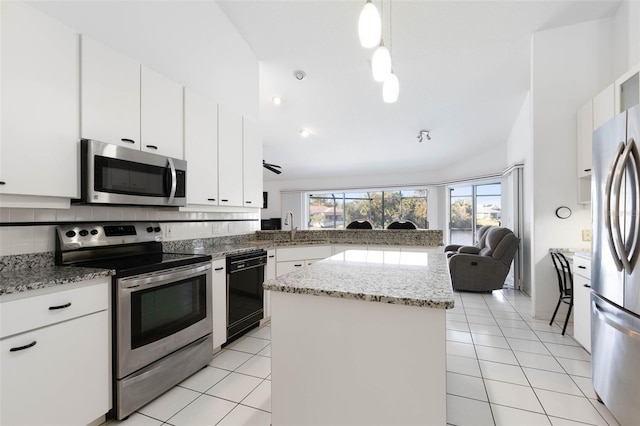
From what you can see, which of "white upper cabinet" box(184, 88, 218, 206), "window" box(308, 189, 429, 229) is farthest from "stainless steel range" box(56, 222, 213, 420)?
"window" box(308, 189, 429, 229)

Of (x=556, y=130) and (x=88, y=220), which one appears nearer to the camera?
(x=88, y=220)

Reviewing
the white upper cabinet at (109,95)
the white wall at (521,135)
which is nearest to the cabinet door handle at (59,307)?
the white upper cabinet at (109,95)

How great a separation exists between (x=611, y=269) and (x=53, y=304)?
291 centimetres

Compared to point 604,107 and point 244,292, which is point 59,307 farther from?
point 604,107

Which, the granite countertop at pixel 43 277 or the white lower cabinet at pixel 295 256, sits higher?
the granite countertop at pixel 43 277

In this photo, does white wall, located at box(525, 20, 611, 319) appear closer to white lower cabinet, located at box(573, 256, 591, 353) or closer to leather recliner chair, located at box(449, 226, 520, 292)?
white lower cabinet, located at box(573, 256, 591, 353)

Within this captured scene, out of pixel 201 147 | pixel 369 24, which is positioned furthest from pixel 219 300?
pixel 369 24

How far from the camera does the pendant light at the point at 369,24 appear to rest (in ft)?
4.61

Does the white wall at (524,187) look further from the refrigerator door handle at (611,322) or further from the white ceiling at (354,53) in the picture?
the refrigerator door handle at (611,322)

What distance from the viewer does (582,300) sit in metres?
2.45

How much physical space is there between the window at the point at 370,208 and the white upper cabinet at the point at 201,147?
6163mm

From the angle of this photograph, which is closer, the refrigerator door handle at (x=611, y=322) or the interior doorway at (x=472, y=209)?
the refrigerator door handle at (x=611, y=322)

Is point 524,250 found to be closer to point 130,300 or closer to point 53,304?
point 130,300

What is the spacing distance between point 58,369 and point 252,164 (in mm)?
2519
